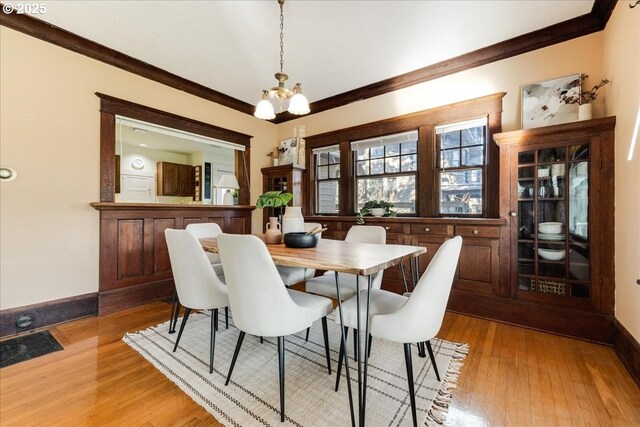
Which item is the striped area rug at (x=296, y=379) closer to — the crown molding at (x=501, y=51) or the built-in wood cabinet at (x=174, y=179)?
the crown molding at (x=501, y=51)

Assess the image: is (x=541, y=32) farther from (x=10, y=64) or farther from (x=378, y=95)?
(x=10, y=64)

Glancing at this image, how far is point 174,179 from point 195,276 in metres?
5.00

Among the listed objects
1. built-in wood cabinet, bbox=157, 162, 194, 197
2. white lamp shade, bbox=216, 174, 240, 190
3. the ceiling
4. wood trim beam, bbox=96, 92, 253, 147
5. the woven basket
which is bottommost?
the woven basket

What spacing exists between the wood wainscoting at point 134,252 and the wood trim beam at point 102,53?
59.2 inches

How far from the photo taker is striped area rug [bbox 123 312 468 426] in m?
1.39

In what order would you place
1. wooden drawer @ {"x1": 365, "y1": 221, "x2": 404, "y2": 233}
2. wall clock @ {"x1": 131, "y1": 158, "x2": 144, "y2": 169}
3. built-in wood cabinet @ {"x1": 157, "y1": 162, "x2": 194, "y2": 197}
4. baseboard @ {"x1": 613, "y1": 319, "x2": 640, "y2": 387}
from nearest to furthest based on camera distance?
1. baseboard @ {"x1": 613, "y1": 319, "x2": 640, "y2": 387}
2. wooden drawer @ {"x1": 365, "y1": 221, "x2": 404, "y2": 233}
3. wall clock @ {"x1": 131, "y1": 158, "x2": 144, "y2": 169}
4. built-in wood cabinet @ {"x1": 157, "y1": 162, "x2": 194, "y2": 197}

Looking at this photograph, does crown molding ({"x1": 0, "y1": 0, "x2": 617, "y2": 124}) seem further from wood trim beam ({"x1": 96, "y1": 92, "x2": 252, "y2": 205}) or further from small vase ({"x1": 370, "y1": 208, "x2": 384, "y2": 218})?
small vase ({"x1": 370, "y1": 208, "x2": 384, "y2": 218})

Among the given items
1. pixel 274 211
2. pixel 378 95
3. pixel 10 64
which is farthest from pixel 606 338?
pixel 10 64

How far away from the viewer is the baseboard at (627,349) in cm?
167

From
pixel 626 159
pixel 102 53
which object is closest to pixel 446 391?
pixel 626 159

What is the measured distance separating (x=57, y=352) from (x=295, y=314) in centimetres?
196

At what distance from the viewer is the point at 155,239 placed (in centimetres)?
320

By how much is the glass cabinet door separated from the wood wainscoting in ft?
11.9

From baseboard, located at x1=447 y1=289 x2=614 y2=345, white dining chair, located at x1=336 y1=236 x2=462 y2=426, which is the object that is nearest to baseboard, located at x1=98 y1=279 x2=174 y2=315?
white dining chair, located at x1=336 y1=236 x2=462 y2=426
